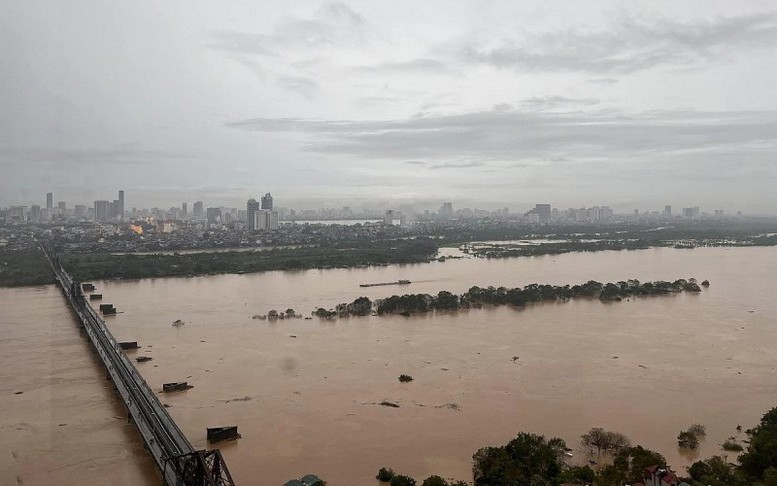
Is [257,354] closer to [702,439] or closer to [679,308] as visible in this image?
[702,439]

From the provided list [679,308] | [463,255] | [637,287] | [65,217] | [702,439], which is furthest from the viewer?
[65,217]

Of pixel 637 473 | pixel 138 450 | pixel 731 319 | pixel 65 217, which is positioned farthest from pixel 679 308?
pixel 65 217

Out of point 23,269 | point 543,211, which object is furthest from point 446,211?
point 23,269

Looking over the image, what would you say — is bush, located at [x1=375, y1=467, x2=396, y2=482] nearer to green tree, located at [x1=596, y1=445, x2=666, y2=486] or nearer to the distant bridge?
the distant bridge

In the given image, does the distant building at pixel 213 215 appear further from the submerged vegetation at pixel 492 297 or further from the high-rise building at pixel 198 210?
the submerged vegetation at pixel 492 297

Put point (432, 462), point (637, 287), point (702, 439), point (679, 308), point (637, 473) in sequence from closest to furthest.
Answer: point (637, 473) < point (432, 462) < point (702, 439) < point (679, 308) < point (637, 287)

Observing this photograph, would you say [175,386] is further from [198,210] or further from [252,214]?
[198,210]
